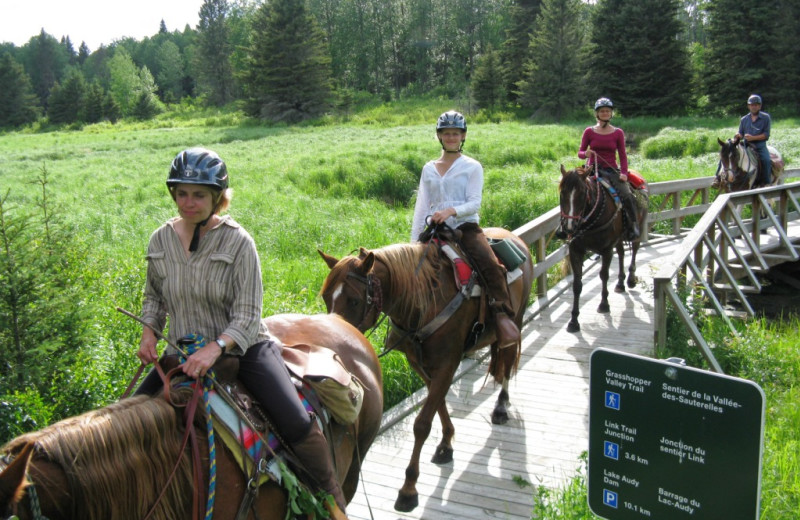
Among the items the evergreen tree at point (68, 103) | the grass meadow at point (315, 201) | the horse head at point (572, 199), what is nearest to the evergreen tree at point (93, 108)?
the evergreen tree at point (68, 103)

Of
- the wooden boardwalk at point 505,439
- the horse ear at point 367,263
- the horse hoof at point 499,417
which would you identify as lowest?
the wooden boardwalk at point 505,439

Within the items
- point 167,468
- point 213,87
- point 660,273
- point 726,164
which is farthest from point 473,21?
point 167,468

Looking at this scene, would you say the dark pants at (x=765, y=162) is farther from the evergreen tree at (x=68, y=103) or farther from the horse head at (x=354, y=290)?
the evergreen tree at (x=68, y=103)

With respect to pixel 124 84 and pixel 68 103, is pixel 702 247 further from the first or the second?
pixel 124 84

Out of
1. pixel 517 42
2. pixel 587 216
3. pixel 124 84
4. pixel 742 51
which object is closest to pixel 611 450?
pixel 587 216

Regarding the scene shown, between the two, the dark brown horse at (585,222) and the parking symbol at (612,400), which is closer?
the parking symbol at (612,400)

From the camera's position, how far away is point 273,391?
2863 mm

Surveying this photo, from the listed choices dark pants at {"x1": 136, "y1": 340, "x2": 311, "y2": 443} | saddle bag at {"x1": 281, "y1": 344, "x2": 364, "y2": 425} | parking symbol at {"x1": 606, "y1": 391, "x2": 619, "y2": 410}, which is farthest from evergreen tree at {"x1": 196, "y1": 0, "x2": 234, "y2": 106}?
parking symbol at {"x1": 606, "y1": 391, "x2": 619, "y2": 410}

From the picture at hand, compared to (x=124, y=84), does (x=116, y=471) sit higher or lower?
lower

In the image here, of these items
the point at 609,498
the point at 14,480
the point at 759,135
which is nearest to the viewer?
the point at 14,480

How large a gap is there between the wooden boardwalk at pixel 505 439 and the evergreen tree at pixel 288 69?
146 feet

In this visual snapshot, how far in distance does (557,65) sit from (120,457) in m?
48.5

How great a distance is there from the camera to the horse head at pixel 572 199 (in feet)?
27.6

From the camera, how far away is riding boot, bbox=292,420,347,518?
294 cm
